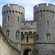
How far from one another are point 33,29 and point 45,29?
77.8 inches

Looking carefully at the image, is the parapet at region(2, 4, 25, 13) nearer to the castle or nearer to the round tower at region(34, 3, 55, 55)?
the castle

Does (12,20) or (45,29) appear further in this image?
(12,20)

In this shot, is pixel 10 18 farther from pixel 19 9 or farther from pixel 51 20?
pixel 51 20

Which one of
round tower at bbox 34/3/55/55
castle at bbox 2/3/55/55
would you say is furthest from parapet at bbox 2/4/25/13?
round tower at bbox 34/3/55/55

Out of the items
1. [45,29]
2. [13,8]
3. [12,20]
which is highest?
[13,8]

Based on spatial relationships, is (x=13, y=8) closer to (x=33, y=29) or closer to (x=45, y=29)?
(x=33, y=29)

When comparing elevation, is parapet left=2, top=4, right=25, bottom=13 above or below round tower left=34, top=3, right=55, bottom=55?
above

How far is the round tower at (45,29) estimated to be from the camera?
39.4m

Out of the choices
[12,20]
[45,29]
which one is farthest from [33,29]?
[12,20]

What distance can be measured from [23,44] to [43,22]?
4.52m

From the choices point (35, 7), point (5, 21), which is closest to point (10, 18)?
point (5, 21)

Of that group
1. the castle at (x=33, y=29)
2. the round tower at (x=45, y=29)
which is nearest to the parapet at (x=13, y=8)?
the castle at (x=33, y=29)

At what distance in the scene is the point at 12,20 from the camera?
41.1m

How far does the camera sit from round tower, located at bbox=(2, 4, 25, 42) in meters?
40.8
